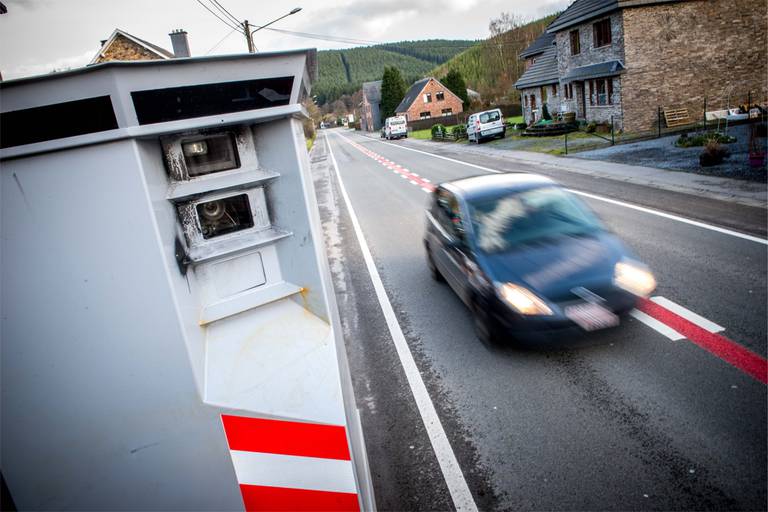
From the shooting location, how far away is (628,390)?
4.45 m

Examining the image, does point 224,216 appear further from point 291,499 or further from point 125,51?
point 125,51

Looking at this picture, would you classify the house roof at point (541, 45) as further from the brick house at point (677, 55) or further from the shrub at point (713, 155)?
the shrub at point (713, 155)

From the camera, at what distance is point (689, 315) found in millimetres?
5578

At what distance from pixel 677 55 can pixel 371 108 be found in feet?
235

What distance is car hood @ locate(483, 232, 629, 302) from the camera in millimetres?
5023

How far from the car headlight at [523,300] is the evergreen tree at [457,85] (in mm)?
73605

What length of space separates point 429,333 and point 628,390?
2.35 metres

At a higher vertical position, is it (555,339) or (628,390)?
(555,339)

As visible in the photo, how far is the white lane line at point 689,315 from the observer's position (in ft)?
17.2

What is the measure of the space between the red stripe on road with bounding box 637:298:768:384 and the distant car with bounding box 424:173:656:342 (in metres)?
0.49

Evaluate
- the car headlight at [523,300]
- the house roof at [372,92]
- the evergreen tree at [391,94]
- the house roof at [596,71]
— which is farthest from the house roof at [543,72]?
the house roof at [372,92]

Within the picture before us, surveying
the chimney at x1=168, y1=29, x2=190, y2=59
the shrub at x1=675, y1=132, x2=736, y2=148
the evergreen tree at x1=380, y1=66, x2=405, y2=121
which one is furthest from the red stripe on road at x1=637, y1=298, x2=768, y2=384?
the evergreen tree at x1=380, y1=66, x2=405, y2=121

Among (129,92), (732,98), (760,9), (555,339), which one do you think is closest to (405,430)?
(555,339)

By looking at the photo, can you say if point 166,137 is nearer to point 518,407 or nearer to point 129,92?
point 129,92
